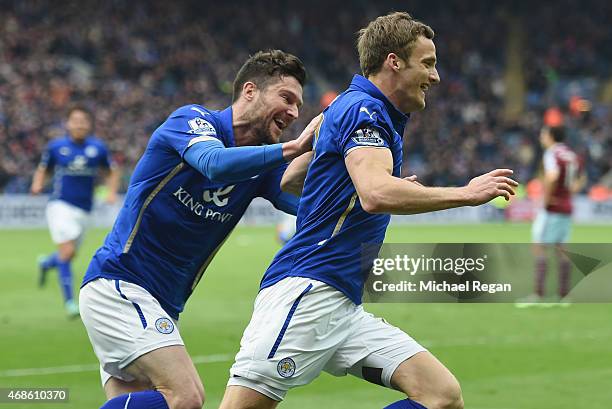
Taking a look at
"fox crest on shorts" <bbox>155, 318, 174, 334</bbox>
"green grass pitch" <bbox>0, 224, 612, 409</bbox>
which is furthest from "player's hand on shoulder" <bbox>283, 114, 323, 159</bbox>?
"green grass pitch" <bbox>0, 224, 612, 409</bbox>

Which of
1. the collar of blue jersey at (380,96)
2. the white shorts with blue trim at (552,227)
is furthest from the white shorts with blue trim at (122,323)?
the white shorts with blue trim at (552,227)

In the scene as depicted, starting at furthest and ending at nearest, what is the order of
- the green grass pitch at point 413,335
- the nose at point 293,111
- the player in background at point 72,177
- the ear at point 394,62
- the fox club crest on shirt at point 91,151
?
1. the fox club crest on shirt at point 91,151
2. the player in background at point 72,177
3. the green grass pitch at point 413,335
4. the nose at point 293,111
5. the ear at point 394,62

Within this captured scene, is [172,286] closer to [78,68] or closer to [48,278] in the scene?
[48,278]

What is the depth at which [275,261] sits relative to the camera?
4648mm

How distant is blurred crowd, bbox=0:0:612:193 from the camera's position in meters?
32.5

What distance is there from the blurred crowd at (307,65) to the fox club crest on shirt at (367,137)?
2536 cm

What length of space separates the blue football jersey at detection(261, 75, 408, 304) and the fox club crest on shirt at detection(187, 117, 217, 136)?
670mm

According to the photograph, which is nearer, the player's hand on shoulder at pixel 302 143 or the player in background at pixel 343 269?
the player in background at pixel 343 269

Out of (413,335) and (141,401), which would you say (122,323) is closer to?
(141,401)

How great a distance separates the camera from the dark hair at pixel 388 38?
4.46m

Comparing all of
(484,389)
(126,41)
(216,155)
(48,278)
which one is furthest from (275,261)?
(126,41)
